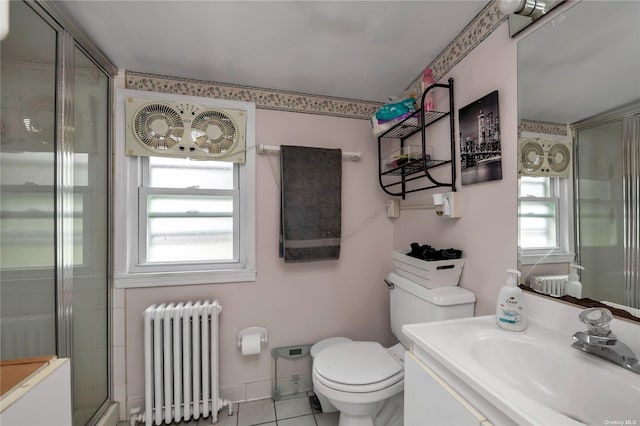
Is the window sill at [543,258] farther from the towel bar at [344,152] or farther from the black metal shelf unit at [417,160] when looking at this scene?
the towel bar at [344,152]

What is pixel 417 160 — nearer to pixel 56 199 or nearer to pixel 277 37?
pixel 277 37

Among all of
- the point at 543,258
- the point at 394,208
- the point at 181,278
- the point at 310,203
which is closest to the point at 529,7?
the point at 543,258

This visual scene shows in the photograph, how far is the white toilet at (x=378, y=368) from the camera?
1125mm

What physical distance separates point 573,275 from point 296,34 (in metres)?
1.50

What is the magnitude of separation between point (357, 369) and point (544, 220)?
1.02 m

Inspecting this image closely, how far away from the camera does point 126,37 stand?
124cm

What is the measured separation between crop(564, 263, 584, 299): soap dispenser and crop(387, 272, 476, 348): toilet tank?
354 mm

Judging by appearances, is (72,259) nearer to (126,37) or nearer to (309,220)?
(126,37)

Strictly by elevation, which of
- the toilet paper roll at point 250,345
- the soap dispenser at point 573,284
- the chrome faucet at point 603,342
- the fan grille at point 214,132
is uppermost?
the fan grille at point 214,132

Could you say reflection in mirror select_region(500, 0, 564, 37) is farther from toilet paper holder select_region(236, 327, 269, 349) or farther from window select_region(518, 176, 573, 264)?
toilet paper holder select_region(236, 327, 269, 349)

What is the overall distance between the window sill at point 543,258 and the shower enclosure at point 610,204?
0.04m

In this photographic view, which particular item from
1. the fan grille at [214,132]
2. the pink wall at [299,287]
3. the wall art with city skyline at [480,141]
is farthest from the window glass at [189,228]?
the wall art with city skyline at [480,141]

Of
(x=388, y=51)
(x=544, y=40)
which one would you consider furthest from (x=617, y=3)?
(x=388, y=51)

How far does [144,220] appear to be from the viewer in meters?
1.58
